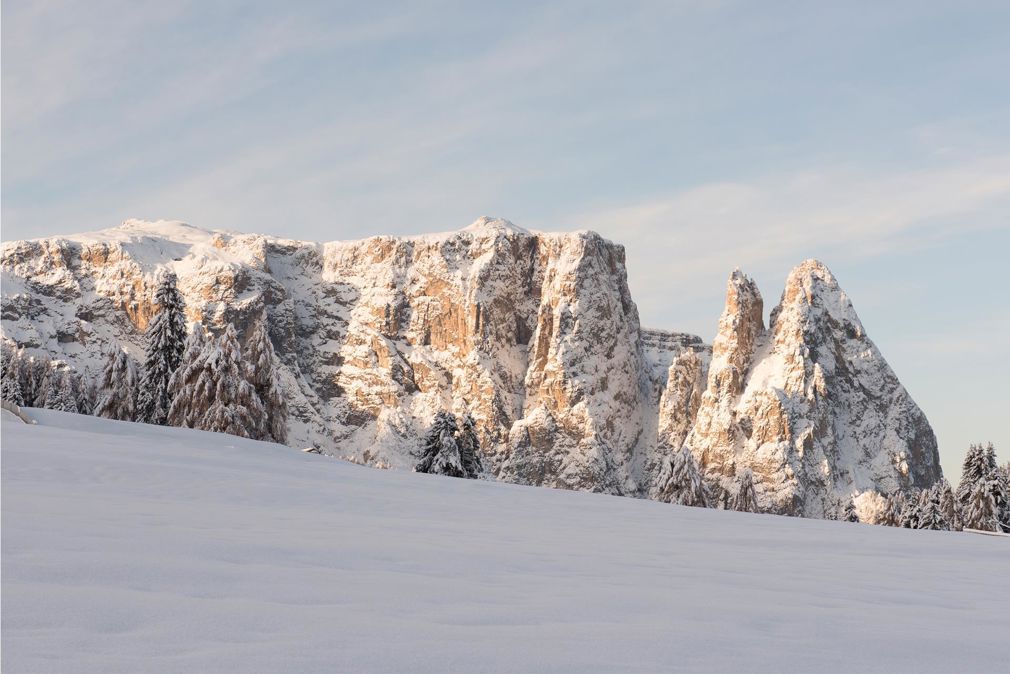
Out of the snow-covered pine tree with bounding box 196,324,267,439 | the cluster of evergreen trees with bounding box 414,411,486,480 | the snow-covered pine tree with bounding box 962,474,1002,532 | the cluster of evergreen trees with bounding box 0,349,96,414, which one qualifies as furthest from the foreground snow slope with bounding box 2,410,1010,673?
the snow-covered pine tree with bounding box 962,474,1002,532

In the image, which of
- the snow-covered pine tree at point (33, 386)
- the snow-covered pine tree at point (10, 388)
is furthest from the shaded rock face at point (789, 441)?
the snow-covered pine tree at point (10, 388)

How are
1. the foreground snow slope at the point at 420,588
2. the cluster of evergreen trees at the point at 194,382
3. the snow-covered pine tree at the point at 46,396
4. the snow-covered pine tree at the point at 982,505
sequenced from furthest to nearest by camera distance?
the snow-covered pine tree at the point at 46,396
the snow-covered pine tree at the point at 982,505
the cluster of evergreen trees at the point at 194,382
the foreground snow slope at the point at 420,588

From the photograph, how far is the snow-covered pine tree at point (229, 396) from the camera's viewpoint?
41.8m

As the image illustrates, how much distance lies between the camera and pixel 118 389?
48031mm

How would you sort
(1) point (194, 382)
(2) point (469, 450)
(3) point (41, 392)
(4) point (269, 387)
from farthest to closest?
(3) point (41, 392), (2) point (469, 450), (4) point (269, 387), (1) point (194, 382)

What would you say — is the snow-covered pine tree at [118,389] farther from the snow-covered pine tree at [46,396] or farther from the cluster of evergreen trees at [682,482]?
the cluster of evergreen trees at [682,482]

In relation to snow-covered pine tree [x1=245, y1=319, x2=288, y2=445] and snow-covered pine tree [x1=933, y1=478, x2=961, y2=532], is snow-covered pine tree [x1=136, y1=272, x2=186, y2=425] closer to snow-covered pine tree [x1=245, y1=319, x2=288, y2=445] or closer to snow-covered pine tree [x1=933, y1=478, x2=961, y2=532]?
snow-covered pine tree [x1=245, y1=319, x2=288, y2=445]

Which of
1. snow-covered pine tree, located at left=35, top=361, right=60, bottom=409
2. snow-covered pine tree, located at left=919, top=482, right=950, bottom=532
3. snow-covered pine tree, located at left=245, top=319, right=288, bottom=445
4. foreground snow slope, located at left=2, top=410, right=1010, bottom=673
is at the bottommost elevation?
snow-covered pine tree, located at left=919, top=482, right=950, bottom=532

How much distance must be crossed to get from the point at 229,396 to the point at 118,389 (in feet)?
28.0

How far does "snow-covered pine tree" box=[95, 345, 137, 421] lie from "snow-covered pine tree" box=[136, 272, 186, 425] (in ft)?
1.68

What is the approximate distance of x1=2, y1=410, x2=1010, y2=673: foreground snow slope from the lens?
13.3 feet

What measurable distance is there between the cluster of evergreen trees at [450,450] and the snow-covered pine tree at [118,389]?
47.9 feet

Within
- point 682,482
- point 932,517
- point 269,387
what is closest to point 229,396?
point 269,387

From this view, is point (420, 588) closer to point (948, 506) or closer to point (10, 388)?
point (10, 388)
